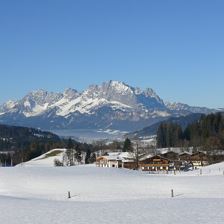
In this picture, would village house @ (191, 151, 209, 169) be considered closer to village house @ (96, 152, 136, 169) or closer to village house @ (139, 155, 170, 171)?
village house @ (139, 155, 170, 171)

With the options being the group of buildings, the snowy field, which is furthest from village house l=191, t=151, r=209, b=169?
the snowy field

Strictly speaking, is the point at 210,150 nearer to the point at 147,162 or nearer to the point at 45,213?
the point at 147,162

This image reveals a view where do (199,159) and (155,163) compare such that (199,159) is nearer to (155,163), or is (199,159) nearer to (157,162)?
(157,162)

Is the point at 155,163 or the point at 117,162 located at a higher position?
the point at 117,162

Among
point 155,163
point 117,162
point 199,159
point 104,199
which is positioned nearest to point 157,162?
point 155,163

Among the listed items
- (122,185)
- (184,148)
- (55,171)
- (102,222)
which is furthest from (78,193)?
(184,148)

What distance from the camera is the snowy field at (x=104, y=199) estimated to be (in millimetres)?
25984

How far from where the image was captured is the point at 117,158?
462 feet

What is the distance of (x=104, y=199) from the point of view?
4459 cm

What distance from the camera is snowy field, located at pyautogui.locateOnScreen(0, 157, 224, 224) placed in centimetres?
2598

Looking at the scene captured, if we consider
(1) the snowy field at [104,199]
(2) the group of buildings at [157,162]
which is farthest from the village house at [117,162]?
(1) the snowy field at [104,199]

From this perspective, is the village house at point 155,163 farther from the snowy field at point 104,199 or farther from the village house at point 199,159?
the snowy field at point 104,199

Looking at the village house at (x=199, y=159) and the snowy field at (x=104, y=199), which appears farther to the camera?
the village house at (x=199, y=159)

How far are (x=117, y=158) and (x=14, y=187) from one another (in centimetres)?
8771
